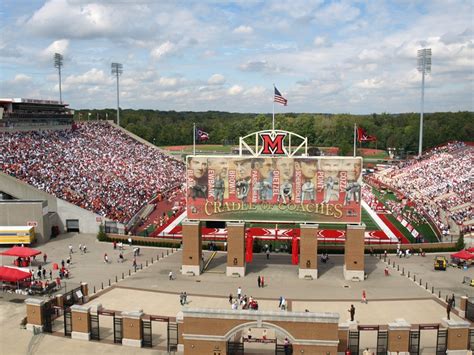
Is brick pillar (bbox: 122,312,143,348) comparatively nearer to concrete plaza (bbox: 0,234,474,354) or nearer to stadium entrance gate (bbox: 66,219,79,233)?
concrete plaza (bbox: 0,234,474,354)

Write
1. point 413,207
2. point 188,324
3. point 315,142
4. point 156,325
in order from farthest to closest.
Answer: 1. point 315,142
2. point 413,207
3. point 156,325
4. point 188,324

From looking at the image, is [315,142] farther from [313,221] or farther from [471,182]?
[313,221]

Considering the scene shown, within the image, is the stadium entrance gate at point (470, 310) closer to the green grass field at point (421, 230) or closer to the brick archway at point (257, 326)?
the brick archway at point (257, 326)

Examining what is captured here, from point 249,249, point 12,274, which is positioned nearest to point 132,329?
point 12,274

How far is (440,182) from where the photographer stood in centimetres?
6244

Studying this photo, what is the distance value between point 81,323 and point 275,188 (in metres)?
15.2

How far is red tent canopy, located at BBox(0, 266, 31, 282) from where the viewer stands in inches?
1043

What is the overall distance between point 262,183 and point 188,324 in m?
14.5

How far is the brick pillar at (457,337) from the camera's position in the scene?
2036 centimetres

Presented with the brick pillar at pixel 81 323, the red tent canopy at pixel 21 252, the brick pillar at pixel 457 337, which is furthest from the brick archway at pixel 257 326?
the red tent canopy at pixel 21 252

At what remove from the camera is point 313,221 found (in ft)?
105

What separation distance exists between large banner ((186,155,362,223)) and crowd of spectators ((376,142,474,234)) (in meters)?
15.8

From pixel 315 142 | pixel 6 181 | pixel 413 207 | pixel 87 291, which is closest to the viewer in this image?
pixel 87 291

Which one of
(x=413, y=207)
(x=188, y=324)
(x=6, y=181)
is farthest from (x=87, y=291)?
(x=413, y=207)
